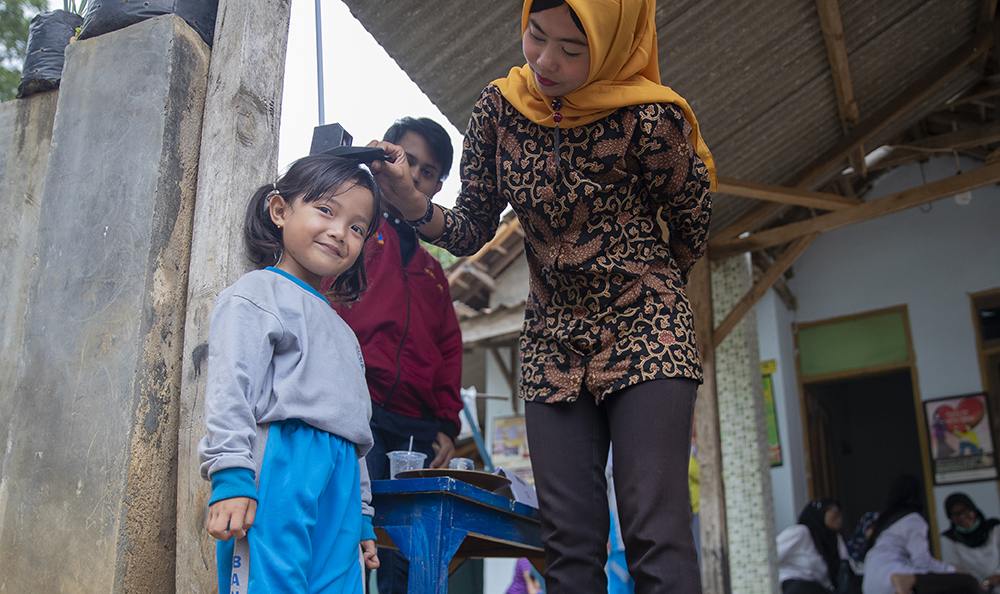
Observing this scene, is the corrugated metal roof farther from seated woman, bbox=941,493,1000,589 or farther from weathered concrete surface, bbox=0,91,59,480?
seated woman, bbox=941,493,1000,589

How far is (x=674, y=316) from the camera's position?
1.46 m

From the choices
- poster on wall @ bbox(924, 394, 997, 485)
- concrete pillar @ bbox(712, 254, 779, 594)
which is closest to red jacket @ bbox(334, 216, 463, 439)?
concrete pillar @ bbox(712, 254, 779, 594)

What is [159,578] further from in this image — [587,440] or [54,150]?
[54,150]

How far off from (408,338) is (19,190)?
1.17 m

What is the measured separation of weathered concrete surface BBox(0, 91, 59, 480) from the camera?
2016 mm

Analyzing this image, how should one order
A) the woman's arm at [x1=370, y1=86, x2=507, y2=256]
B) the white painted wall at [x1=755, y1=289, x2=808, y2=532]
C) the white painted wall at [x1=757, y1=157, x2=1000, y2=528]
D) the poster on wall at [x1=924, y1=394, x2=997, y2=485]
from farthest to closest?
the white painted wall at [x1=755, y1=289, x2=808, y2=532]
the white painted wall at [x1=757, y1=157, x2=1000, y2=528]
the poster on wall at [x1=924, y1=394, x2=997, y2=485]
the woman's arm at [x1=370, y1=86, x2=507, y2=256]

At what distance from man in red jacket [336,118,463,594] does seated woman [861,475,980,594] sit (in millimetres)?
4691

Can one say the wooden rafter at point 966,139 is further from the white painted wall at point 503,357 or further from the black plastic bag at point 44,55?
the black plastic bag at point 44,55

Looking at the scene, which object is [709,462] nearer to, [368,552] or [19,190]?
[368,552]

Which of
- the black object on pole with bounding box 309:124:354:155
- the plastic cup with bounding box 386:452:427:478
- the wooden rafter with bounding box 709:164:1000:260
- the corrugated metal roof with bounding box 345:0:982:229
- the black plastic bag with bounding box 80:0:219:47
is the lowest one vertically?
the plastic cup with bounding box 386:452:427:478

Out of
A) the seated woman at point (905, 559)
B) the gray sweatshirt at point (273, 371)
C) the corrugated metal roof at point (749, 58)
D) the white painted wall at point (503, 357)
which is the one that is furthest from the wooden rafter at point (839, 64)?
the gray sweatshirt at point (273, 371)

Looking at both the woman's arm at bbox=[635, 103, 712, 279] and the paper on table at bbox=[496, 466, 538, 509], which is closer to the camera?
the woman's arm at bbox=[635, 103, 712, 279]

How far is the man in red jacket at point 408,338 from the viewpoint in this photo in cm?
212

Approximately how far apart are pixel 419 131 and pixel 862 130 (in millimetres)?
4443
